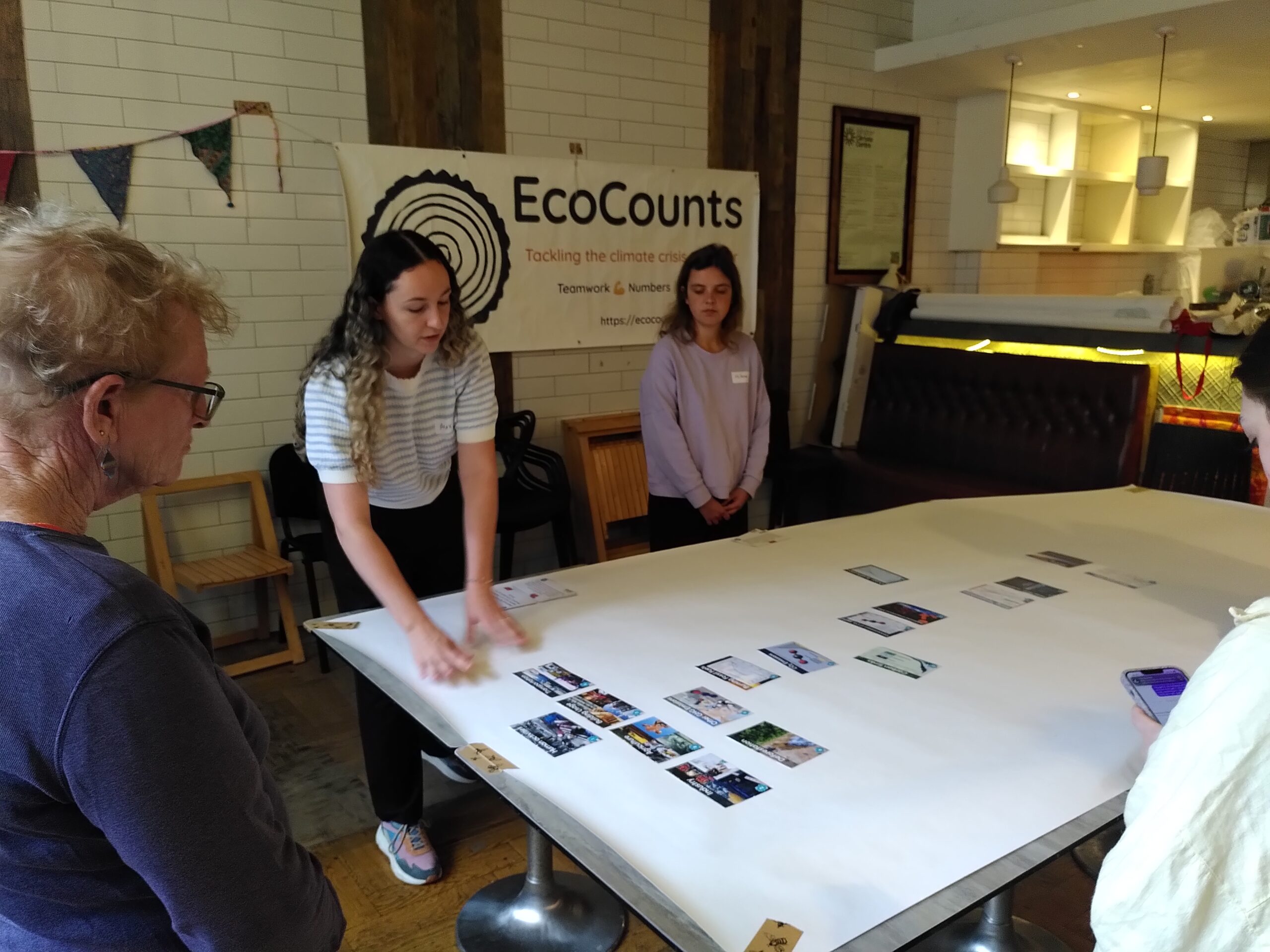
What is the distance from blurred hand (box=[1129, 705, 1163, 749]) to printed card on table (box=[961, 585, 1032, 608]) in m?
0.62

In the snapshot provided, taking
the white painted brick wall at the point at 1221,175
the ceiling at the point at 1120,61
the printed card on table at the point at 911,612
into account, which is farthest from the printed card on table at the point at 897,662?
the white painted brick wall at the point at 1221,175

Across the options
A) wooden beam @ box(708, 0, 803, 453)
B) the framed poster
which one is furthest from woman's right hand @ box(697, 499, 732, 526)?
the framed poster

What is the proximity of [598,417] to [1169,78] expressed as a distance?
384 cm

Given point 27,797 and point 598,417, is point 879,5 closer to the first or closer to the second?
point 598,417

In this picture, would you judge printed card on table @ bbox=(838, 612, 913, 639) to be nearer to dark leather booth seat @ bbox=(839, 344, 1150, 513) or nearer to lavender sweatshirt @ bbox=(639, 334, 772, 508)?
lavender sweatshirt @ bbox=(639, 334, 772, 508)

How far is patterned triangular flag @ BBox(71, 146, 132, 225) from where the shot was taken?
3.39m

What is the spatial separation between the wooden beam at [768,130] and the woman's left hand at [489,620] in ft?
11.1

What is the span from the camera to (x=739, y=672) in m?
1.70

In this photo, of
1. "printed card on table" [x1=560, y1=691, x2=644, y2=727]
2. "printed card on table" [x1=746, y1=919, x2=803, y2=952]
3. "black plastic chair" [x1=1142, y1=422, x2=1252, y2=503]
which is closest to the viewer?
"printed card on table" [x1=746, y1=919, x2=803, y2=952]

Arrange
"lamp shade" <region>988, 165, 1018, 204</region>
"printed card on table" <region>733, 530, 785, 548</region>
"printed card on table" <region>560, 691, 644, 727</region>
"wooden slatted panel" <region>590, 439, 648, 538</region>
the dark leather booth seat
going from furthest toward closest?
"lamp shade" <region>988, 165, 1018, 204</region>
"wooden slatted panel" <region>590, 439, 648, 538</region>
the dark leather booth seat
"printed card on table" <region>733, 530, 785, 548</region>
"printed card on table" <region>560, 691, 644, 727</region>

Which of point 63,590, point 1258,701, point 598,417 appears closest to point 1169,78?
point 598,417

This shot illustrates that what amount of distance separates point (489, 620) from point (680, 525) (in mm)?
1372

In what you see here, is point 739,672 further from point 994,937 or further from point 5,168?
point 5,168

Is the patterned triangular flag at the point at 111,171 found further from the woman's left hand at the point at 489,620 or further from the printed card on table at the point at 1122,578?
the printed card on table at the point at 1122,578
